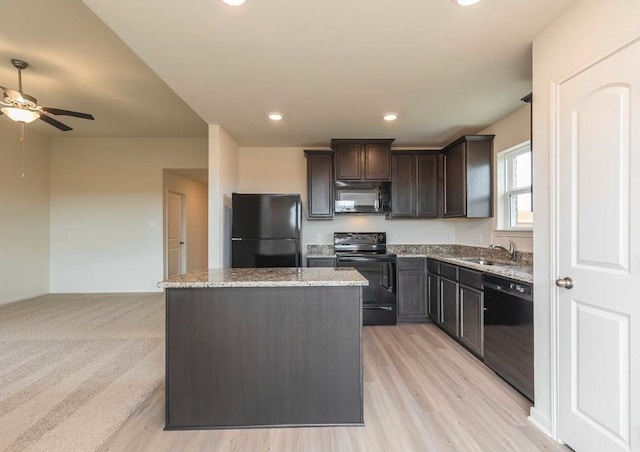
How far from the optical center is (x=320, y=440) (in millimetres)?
1815

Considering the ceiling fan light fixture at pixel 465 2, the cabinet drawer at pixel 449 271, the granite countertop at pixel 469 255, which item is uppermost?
the ceiling fan light fixture at pixel 465 2

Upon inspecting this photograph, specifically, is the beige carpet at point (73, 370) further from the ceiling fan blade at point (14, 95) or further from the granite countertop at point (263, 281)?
the ceiling fan blade at point (14, 95)

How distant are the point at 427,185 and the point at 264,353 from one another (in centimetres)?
330

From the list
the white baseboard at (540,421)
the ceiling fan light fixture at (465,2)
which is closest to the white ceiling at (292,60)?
the ceiling fan light fixture at (465,2)

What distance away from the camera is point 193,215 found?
7.08 meters

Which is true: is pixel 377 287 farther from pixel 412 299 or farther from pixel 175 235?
pixel 175 235

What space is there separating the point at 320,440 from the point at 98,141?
5881 mm

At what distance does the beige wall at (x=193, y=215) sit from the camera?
6282 mm

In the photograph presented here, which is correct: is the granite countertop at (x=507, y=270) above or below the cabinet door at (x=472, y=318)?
above

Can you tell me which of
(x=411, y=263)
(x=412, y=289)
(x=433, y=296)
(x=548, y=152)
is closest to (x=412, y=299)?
(x=412, y=289)

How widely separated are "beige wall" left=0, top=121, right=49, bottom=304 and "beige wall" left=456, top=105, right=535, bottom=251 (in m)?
6.52

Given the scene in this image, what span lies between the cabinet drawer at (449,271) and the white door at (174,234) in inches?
188

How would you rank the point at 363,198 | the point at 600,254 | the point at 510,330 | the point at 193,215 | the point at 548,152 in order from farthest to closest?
1. the point at 193,215
2. the point at 363,198
3. the point at 510,330
4. the point at 548,152
5. the point at 600,254

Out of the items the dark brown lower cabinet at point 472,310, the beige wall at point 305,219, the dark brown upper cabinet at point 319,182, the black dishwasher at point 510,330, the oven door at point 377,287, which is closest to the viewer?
the black dishwasher at point 510,330
